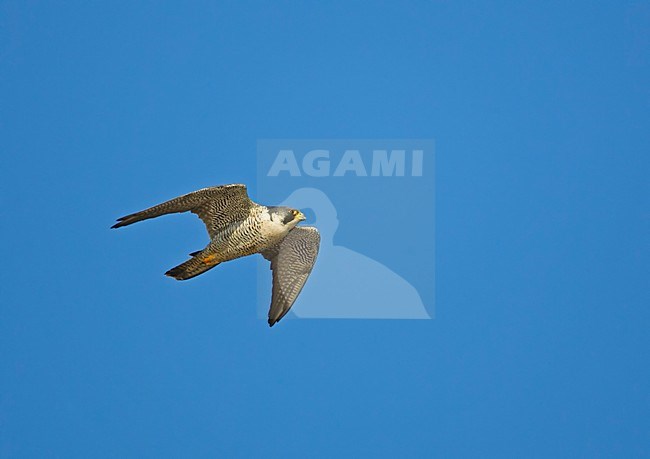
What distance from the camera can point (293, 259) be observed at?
12352 millimetres

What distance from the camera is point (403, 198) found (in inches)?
920

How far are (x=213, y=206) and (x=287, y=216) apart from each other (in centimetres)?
88

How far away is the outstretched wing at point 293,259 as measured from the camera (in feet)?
39.8

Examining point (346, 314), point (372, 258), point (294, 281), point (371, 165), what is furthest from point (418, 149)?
point (294, 281)

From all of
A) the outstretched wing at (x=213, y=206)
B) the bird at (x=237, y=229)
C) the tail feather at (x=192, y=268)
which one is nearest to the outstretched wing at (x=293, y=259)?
the bird at (x=237, y=229)

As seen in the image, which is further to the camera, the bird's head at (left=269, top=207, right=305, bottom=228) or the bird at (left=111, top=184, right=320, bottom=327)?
the bird's head at (left=269, top=207, right=305, bottom=228)

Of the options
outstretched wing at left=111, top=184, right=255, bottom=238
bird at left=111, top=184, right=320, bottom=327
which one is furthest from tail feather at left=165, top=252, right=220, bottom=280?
outstretched wing at left=111, top=184, right=255, bottom=238

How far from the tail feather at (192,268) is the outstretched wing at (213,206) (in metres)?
0.32

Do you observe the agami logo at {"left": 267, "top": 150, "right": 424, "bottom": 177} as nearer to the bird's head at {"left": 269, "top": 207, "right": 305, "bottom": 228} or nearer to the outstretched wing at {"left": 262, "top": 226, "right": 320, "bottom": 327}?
the outstretched wing at {"left": 262, "top": 226, "right": 320, "bottom": 327}

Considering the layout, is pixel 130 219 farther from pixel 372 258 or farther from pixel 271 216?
pixel 372 258

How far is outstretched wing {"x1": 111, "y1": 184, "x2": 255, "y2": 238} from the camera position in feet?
Result: 34.5

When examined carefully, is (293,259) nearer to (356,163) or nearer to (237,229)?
(237,229)

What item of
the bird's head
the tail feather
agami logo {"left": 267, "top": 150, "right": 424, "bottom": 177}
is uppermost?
agami logo {"left": 267, "top": 150, "right": 424, "bottom": 177}

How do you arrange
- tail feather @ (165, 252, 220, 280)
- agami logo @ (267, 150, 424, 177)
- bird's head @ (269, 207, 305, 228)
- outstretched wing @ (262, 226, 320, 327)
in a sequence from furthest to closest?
1. agami logo @ (267, 150, 424, 177)
2. outstretched wing @ (262, 226, 320, 327)
3. tail feather @ (165, 252, 220, 280)
4. bird's head @ (269, 207, 305, 228)
